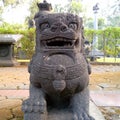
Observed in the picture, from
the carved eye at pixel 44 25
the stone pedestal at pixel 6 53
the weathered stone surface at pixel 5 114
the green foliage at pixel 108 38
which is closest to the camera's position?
the carved eye at pixel 44 25

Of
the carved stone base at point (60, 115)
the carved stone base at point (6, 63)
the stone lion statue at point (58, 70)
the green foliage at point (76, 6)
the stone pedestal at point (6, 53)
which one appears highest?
the green foliage at point (76, 6)

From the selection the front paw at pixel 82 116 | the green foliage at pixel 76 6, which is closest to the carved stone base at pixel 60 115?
the front paw at pixel 82 116

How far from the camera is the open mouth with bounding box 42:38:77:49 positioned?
236 centimetres

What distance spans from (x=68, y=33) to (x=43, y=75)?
1.42 ft

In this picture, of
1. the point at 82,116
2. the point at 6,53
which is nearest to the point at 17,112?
the point at 82,116

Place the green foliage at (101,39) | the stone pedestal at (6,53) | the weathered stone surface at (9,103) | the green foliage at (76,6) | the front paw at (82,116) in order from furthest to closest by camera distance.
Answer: the green foliage at (76,6) < the green foliage at (101,39) < the stone pedestal at (6,53) < the weathered stone surface at (9,103) < the front paw at (82,116)

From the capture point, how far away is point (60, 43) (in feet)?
7.95

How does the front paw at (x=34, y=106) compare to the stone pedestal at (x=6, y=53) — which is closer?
the front paw at (x=34, y=106)

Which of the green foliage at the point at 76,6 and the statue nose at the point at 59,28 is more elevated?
the green foliage at the point at 76,6

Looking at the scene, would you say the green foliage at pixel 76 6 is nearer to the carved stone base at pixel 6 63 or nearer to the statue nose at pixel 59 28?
the carved stone base at pixel 6 63

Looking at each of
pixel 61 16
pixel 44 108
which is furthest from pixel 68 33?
pixel 44 108

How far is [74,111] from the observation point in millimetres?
2420

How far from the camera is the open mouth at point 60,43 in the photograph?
2365mm

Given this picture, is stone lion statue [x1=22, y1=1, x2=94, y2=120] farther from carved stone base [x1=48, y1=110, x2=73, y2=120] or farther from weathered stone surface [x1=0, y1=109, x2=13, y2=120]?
weathered stone surface [x1=0, y1=109, x2=13, y2=120]
